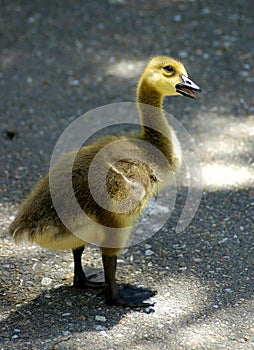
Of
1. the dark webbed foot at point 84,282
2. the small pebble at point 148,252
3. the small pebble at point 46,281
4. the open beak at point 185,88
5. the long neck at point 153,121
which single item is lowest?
the small pebble at point 46,281

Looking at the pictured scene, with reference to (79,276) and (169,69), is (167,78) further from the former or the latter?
(79,276)

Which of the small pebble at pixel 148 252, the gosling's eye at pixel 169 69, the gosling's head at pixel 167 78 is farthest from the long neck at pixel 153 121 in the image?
the small pebble at pixel 148 252

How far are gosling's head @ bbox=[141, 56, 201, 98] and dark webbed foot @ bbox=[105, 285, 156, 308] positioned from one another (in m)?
1.23

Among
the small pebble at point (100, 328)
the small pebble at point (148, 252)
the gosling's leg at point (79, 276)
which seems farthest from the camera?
the small pebble at point (148, 252)

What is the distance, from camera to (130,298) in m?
3.83

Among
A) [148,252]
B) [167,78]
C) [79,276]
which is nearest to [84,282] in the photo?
[79,276]

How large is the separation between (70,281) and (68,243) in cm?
52

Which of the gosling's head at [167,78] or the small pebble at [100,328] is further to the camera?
the gosling's head at [167,78]

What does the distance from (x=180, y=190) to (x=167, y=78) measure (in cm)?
133

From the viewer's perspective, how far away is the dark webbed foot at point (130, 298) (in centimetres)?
379

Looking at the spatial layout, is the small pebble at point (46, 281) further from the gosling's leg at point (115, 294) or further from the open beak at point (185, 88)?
the open beak at point (185, 88)

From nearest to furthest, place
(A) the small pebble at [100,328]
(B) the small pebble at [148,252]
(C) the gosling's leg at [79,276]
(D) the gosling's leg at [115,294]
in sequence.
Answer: (A) the small pebble at [100,328] → (D) the gosling's leg at [115,294] → (C) the gosling's leg at [79,276] → (B) the small pebble at [148,252]

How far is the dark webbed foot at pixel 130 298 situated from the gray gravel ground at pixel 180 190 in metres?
0.04

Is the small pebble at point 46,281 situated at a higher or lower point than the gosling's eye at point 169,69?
lower
